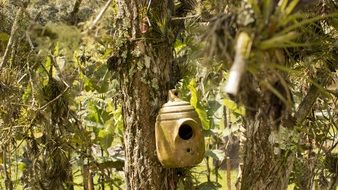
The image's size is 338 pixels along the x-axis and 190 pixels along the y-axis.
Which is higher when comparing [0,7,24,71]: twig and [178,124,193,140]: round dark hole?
[0,7,24,71]: twig

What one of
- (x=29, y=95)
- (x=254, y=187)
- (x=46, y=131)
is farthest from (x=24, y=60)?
(x=254, y=187)

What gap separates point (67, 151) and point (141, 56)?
142 centimetres

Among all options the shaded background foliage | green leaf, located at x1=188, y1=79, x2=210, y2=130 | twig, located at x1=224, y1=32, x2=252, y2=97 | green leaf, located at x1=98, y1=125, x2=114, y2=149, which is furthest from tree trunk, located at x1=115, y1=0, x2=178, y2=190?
twig, located at x1=224, y1=32, x2=252, y2=97

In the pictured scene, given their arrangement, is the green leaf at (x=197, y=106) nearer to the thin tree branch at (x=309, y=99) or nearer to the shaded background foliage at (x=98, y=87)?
the shaded background foliage at (x=98, y=87)

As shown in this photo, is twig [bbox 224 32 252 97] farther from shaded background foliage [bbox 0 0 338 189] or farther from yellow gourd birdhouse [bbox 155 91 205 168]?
yellow gourd birdhouse [bbox 155 91 205 168]

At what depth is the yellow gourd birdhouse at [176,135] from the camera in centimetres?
263

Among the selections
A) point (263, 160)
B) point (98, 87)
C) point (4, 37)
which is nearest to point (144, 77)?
point (263, 160)

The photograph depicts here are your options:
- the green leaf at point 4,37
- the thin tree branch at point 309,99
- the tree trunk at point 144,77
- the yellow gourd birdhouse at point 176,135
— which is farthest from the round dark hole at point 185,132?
the green leaf at point 4,37

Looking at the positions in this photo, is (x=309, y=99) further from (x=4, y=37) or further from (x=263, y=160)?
(x=4, y=37)

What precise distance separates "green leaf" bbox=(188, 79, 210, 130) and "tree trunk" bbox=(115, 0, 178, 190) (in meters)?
0.74

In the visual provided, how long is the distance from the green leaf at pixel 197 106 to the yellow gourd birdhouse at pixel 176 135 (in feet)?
2.51

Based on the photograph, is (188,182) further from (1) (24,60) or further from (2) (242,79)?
(2) (242,79)

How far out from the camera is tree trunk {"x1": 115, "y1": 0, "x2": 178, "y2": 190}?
8.93 feet

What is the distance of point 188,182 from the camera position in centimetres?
294
